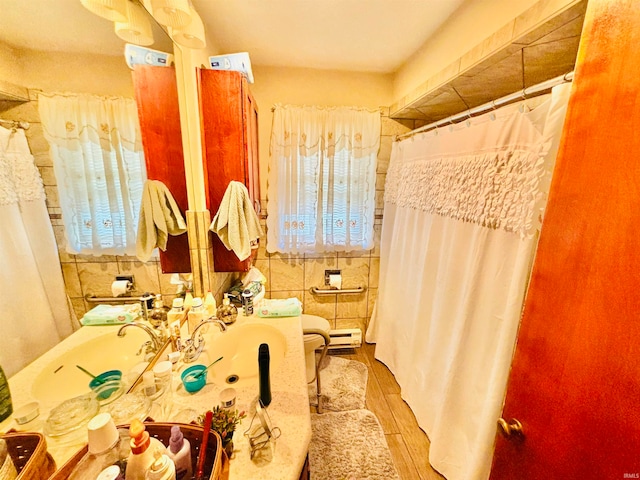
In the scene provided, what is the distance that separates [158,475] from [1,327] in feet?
1.74

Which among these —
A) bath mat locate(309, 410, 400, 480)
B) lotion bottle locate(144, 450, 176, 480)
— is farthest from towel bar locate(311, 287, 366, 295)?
lotion bottle locate(144, 450, 176, 480)

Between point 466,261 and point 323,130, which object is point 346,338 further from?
point 323,130

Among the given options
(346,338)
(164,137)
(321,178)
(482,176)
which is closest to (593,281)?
(482,176)

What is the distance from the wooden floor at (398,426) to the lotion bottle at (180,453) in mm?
1362

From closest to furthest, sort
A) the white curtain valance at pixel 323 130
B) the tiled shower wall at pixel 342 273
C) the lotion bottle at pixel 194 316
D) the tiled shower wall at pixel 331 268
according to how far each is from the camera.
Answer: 1. the lotion bottle at pixel 194 316
2. the white curtain valance at pixel 323 130
3. the tiled shower wall at pixel 331 268
4. the tiled shower wall at pixel 342 273

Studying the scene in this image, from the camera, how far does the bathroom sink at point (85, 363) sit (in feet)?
2.33

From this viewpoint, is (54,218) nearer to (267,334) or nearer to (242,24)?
(267,334)

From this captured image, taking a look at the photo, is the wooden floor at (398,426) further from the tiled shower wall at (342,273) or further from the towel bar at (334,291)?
the towel bar at (334,291)

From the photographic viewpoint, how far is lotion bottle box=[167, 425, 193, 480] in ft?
1.93

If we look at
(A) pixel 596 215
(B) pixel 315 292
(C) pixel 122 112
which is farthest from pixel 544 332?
(B) pixel 315 292

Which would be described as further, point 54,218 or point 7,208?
point 54,218

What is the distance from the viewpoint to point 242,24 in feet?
4.66

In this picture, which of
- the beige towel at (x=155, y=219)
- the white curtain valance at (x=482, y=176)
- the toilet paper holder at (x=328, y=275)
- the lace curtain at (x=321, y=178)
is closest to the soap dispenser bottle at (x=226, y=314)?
the beige towel at (x=155, y=219)

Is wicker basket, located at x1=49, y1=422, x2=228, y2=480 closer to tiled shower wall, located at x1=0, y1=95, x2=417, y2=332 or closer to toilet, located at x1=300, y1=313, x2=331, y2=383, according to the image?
tiled shower wall, located at x1=0, y1=95, x2=417, y2=332
